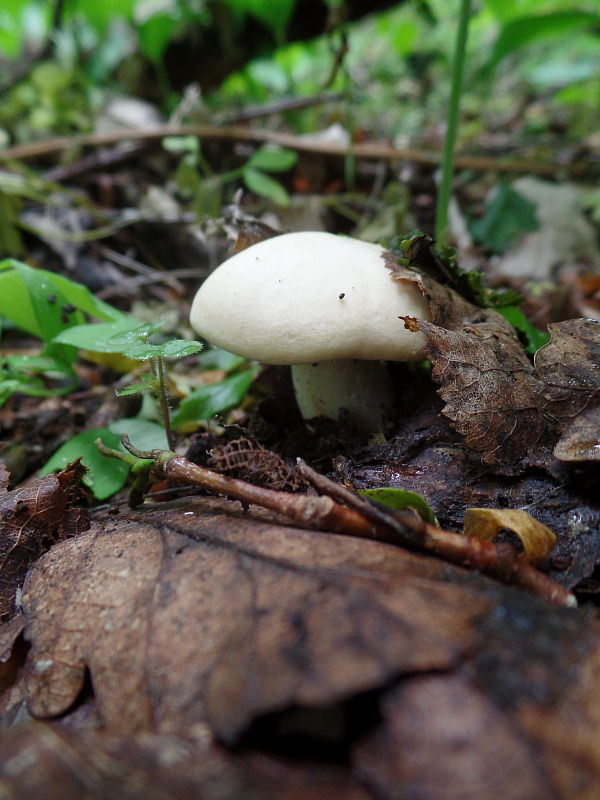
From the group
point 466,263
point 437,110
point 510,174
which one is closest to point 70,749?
point 466,263

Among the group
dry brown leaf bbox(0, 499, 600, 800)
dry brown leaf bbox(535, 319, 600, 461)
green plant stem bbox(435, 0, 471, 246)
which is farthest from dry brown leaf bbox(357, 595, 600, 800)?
green plant stem bbox(435, 0, 471, 246)

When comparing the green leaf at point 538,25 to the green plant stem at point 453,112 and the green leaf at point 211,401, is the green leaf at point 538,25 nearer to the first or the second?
the green plant stem at point 453,112

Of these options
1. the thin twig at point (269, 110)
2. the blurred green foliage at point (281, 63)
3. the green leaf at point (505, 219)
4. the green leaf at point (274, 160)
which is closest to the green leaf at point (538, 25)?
the blurred green foliage at point (281, 63)

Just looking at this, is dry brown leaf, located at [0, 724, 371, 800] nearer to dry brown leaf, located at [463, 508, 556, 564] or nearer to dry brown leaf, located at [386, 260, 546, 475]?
dry brown leaf, located at [463, 508, 556, 564]

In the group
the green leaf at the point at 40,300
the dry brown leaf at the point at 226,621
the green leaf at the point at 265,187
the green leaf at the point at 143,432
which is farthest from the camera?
the green leaf at the point at 265,187

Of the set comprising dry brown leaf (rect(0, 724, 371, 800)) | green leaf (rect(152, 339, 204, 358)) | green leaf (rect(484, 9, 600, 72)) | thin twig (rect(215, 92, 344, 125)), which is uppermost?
green leaf (rect(484, 9, 600, 72))

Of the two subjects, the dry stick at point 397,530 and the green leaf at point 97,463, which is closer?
the dry stick at point 397,530

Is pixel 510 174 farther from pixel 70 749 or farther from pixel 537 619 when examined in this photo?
pixel 70 749
